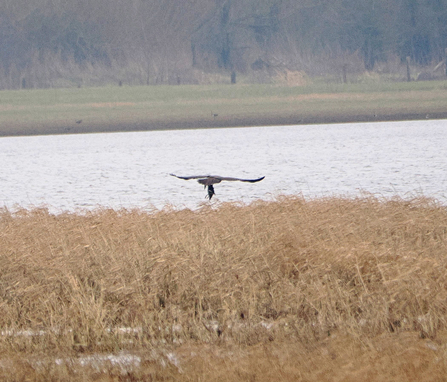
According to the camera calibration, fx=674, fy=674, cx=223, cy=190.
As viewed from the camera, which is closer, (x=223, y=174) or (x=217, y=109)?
(x=223, y=174)

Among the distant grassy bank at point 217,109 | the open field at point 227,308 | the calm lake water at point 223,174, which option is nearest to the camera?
the open field at point 227,308

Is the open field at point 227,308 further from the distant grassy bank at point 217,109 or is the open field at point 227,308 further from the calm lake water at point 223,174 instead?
the distant grassy bank at point 217,109

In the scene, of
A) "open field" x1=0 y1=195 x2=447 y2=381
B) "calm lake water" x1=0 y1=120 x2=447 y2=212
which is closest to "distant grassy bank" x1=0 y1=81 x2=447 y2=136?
"calm lake water" x1=0 y1=120 x2=447 y2=212

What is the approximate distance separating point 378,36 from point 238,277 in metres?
188

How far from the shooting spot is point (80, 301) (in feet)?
26.1

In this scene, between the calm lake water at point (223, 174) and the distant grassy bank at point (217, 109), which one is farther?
the distant grassy bank at point (217, 109)

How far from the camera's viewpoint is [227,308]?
25.5ft

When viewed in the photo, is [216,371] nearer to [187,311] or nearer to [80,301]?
[187,311]

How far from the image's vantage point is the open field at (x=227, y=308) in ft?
21.8

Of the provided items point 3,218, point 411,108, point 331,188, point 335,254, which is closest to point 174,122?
point 411,108

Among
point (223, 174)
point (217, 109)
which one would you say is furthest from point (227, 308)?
point (217, 109)

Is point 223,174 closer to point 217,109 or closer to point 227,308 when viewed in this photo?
point 227,308

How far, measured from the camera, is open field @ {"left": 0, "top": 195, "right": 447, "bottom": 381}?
6.65 metres

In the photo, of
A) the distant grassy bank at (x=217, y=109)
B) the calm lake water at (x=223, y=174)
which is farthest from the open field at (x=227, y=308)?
the distant grassy bank at (x=217, y=109)
